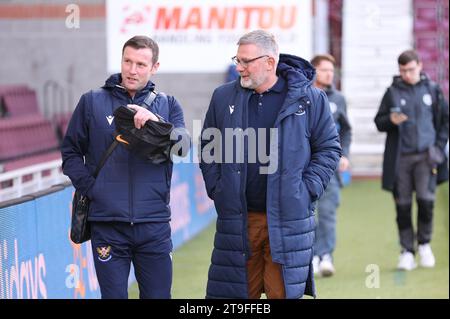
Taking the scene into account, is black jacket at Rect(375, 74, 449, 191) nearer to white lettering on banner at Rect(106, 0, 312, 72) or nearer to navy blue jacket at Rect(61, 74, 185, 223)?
white lettering on banner at Rect(106, 0, 312, 72)

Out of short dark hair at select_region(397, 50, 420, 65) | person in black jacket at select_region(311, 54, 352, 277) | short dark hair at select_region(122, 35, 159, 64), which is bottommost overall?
person in black jacket at select_region(311, 54, 352, 277)

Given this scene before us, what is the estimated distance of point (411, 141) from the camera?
11492 mm

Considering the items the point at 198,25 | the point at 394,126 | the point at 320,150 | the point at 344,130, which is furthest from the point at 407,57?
the point at 320,150

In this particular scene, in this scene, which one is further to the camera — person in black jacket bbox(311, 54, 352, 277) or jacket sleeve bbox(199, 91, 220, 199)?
person in black jacket bbox(311, 54, 352, 277)

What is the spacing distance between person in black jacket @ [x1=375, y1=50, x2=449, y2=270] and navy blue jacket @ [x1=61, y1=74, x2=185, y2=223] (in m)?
5.10

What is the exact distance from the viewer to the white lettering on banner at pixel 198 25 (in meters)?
13.0

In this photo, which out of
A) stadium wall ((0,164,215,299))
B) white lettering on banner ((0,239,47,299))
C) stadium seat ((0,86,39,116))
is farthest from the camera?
stadium seat ((0,86,39,116))

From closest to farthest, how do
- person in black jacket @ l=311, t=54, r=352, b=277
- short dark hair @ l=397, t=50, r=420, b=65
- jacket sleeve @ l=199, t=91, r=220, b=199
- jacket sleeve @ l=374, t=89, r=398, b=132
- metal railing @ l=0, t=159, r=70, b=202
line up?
jacket sleeve @ l=199, t=91, r=220, b=199 < metal railing @ l=0, t=159, r=70, b=202 < person in black jacket @ l=311, t=54, r=352, b=277 < short dark hair @ l=397, t=50, r=420, b=65 < jacket sleeve @ l=374, t=89, r=398, b=132

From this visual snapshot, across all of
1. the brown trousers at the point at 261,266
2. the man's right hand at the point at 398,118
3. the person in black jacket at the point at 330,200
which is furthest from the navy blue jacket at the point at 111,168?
the man's right hand at the point at 398,118

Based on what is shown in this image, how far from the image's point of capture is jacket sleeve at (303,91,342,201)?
21.6 ft

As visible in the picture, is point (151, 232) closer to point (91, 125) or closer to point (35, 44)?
point (91, 125)

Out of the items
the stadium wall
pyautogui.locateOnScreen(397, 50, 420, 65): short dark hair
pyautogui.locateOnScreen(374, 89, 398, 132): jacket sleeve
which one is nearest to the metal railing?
the stadium wall

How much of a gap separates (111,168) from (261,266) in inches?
38.6
